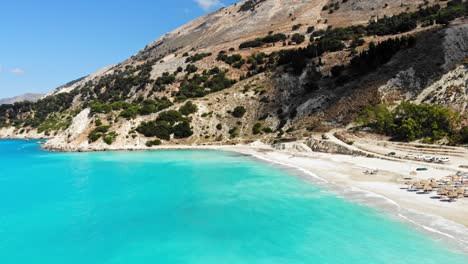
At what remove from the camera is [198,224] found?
2606 cm

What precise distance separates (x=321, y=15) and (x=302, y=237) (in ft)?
415

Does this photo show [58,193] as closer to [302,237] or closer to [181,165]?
[181,165]

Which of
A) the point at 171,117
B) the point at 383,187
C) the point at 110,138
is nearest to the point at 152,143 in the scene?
the point at 171,117

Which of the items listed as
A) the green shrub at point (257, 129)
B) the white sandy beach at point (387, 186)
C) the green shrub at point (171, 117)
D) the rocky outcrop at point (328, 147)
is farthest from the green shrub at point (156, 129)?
the rocky outcrop at point (328, 147)

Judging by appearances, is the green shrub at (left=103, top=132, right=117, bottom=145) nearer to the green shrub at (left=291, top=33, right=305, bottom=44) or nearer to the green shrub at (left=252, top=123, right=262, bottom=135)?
the green shrub at (left=252, top=123, right=262, bottom=135)

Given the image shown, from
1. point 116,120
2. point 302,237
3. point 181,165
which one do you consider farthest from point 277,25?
point 302,237

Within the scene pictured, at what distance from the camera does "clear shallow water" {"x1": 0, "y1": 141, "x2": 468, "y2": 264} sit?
67.8ft

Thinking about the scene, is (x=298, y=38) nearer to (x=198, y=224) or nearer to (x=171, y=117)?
(x=171, y=117)

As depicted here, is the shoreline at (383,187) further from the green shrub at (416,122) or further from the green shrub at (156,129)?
the green shrub at (156,129)

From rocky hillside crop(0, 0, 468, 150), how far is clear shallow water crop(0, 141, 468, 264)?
1165 inches

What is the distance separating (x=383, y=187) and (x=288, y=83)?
176ft

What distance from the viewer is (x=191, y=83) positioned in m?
108

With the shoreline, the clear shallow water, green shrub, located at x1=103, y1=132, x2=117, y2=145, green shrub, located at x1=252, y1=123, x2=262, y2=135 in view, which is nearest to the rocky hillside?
green shrub, located at x1=103, y1=132, x2=117, y2=145

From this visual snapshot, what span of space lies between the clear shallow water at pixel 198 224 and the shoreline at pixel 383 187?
124 cm
